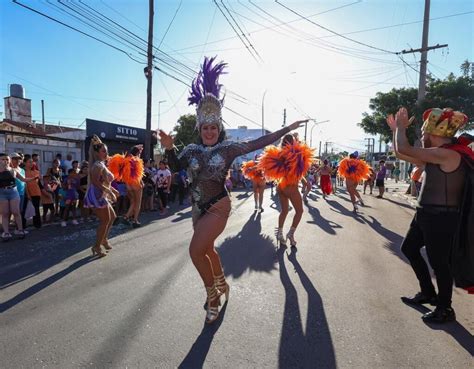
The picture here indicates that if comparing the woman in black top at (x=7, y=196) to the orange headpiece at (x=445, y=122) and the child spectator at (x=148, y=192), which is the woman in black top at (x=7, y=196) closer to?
the child spectator at (x=148, y=192)

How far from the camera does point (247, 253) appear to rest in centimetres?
523

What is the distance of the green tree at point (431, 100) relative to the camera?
61.0 ft

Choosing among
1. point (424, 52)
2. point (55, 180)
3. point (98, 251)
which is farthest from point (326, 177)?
point (424, 52)

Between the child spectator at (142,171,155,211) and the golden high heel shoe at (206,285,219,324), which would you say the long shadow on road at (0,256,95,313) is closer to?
the golden high heel shoe at (206,285,219,324)

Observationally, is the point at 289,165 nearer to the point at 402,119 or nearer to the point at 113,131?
the point at 402,119

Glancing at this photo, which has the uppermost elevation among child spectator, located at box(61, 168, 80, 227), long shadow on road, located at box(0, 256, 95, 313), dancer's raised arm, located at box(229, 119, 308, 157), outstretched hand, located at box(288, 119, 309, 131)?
outstretched hand, located at box(288, 119, 309, 131)

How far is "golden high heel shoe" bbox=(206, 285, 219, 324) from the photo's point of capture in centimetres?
296

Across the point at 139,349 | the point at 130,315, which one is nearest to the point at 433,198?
the point at 139,349

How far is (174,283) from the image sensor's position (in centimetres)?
393

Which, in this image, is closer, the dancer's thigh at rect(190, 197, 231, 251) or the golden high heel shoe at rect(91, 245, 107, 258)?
the dancer's thigh at rect(190, 197, 231, 251)

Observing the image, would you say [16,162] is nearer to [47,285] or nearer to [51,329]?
[47,285]

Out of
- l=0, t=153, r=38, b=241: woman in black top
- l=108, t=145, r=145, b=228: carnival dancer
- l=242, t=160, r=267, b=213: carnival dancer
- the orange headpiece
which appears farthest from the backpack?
l=0, t=153, r=38, b=241: woman in black top

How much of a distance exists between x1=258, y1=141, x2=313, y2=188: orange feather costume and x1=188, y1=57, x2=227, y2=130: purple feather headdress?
2257 millimetres

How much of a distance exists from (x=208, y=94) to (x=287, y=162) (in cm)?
248
